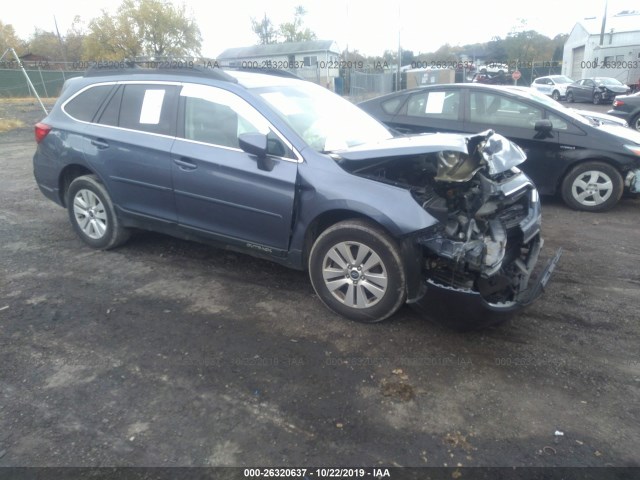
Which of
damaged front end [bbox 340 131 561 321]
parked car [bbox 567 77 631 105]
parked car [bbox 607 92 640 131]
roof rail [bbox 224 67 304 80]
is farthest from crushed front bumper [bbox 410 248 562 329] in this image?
parked car [bbox 567 77 631 105]

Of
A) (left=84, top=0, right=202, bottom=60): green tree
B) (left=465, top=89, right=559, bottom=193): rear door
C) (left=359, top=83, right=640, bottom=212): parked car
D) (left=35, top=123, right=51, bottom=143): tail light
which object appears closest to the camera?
(left=35, top=123, right=51, bottom=143): tail light

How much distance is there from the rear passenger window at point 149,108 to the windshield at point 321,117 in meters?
0.86

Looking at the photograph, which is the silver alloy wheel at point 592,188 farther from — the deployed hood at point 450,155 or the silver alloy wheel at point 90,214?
the silver alloy wheel at point 90,214

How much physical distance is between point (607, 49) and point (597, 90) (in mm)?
14798

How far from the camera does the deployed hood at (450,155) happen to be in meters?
3.37

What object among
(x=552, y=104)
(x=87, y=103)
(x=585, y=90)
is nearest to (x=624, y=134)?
(x=552, y=104)

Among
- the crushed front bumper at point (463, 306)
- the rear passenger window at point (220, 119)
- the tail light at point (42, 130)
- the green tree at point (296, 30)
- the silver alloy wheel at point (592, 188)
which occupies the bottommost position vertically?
the crushed front bumper at point (463, 306)

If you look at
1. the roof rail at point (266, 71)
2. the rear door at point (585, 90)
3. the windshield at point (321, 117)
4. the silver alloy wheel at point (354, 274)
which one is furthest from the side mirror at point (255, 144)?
the rear door at point (585, 90)

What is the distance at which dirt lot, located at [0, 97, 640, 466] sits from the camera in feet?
8.10

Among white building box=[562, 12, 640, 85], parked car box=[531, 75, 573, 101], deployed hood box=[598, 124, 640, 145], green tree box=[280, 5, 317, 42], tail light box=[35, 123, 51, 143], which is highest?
green tree box=[280, 5, 317, 42]

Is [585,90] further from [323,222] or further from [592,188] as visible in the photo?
[323,222]

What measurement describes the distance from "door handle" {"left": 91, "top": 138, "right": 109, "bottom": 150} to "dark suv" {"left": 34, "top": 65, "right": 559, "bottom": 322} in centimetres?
2

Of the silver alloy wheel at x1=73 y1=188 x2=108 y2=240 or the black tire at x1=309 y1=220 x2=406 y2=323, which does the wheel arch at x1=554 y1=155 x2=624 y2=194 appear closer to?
the black tire at x1=309 y1=220 x2=406 y2=323

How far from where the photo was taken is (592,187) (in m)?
6.31
